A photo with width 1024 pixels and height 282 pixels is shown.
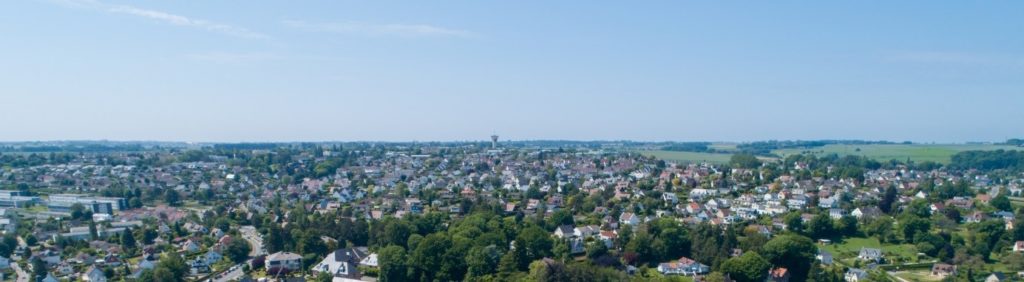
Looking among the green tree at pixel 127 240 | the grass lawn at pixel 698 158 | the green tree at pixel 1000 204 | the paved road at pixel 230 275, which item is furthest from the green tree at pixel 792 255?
the grass lawn at pixel 698 158

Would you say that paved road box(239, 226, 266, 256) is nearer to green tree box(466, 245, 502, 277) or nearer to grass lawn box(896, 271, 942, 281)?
green tree box(466, 245, 502, 277)

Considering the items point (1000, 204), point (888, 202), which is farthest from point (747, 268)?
point (1000, 204)

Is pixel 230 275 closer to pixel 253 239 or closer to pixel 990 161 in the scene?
pixel 253 239

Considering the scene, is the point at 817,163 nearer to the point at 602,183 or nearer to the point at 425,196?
the point at 602,183

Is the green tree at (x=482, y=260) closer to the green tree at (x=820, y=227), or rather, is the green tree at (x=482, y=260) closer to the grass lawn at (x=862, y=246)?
the grass lawn at (x=862, y=246)

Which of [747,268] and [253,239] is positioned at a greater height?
[747,268]

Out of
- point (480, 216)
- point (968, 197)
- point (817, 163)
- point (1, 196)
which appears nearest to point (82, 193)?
point (1, 196)

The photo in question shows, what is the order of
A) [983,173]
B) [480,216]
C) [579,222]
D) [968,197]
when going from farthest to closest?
[983,173] → [968,197] → [579,222] → [480,216]
